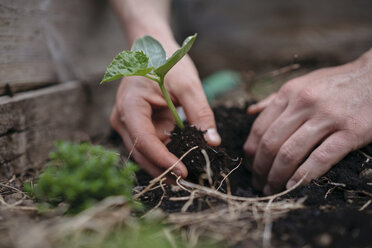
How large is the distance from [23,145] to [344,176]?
5.39 feet

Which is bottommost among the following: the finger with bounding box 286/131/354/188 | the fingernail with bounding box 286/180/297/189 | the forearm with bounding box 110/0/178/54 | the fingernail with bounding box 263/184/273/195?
the fingernail with bounding box 263/184/273/195

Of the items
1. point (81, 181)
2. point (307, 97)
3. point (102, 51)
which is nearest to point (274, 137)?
point (307, 97)

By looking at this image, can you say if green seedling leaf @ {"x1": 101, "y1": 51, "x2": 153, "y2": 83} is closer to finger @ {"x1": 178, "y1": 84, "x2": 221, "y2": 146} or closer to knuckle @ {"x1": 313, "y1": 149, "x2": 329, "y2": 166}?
finger @ {"x1": 178, "y1": 84, "x2": 221, "y2": 146}

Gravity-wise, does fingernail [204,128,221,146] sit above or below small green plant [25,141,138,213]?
below

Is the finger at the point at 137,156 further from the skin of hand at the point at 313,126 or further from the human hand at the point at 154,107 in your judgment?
the skin of hand at the point at 313,126

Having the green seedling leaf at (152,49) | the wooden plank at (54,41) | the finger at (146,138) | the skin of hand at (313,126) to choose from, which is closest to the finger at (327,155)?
the skin of hand at (313,126)

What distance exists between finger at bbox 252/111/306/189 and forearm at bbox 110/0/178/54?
712 mm

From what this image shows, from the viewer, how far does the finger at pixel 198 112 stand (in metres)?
1.46

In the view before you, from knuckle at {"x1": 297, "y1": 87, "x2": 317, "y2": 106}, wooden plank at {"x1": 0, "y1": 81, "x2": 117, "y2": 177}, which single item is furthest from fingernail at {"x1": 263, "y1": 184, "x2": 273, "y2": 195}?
wooden plank at {"x1": 0, "y1": 81, "x2": 117, "y2": 177}

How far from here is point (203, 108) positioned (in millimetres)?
1469

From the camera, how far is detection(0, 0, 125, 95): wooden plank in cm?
167

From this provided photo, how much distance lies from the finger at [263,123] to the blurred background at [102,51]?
356 millimetres

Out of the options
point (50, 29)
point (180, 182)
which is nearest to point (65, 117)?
point (50, 29)

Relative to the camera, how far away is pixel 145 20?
6.23 ft
